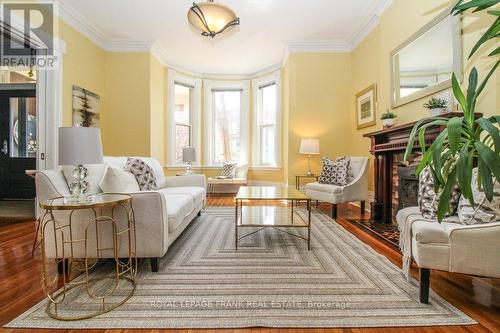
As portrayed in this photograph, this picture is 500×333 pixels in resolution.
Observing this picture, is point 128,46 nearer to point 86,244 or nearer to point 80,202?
point 80,202

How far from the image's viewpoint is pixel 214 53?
512 cm

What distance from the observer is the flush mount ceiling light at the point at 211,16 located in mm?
2512

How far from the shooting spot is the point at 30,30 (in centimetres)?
312

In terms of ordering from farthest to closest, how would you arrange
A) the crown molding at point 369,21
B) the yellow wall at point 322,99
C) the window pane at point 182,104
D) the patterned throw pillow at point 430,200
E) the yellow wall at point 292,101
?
the window pane at point 182,104 < the yellow wall at point 322,99 < the yellow wall at point 292,101 < the crown molding at point 369,21 < the patterned throw pillow at point 430,200

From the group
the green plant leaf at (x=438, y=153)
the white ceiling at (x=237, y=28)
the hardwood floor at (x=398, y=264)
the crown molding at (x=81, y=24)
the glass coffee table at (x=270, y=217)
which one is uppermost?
the white ceiling at (x=237, y=28)

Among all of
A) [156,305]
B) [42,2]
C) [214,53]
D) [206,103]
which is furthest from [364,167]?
[42,2]

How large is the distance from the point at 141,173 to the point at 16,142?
14.9ft

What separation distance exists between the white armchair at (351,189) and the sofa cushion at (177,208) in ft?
6.45

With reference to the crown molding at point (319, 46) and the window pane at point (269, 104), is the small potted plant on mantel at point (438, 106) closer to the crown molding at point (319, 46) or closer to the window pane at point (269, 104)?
the crown molding at point (319, 46)

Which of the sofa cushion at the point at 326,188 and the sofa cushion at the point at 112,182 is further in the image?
the sofa cushion at the point at 326,188

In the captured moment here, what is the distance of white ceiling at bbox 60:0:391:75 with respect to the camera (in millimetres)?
3566

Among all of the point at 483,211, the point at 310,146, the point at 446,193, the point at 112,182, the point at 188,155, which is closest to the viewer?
the point at 446,193

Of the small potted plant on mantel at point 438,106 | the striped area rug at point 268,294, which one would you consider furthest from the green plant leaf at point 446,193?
the small potted plant on mantel at point 438,106

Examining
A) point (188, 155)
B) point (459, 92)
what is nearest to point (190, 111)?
point (188, 155)
